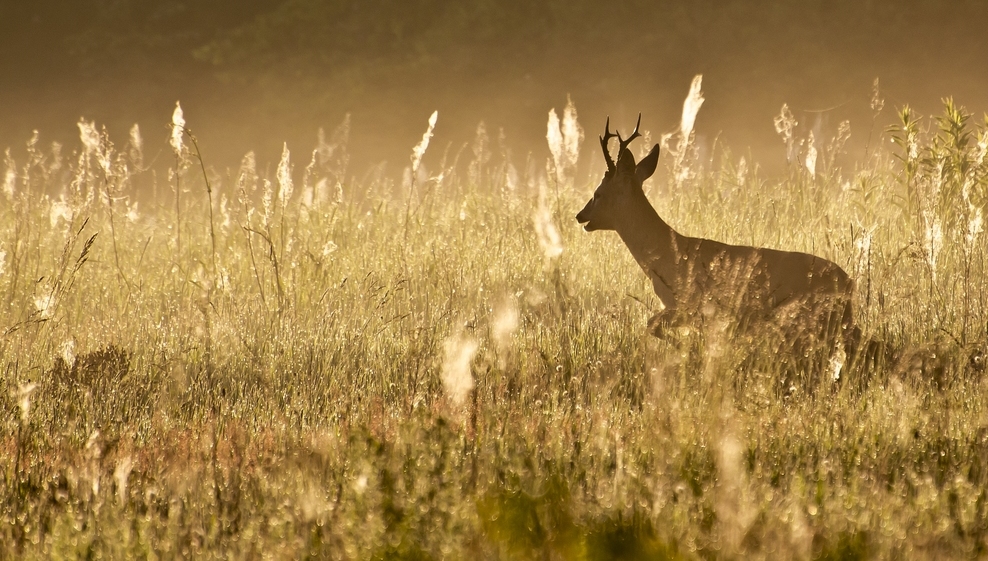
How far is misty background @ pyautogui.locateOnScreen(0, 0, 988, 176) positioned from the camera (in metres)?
38.5

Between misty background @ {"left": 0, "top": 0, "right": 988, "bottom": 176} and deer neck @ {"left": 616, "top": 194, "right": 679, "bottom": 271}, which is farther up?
misty background @ {"left": 0, "top": 0, "right": 988, "bottom": 176}

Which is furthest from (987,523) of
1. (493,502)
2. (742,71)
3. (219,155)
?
(742,71)

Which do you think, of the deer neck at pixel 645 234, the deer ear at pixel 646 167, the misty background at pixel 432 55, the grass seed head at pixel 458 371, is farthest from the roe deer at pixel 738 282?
the misty background at pixel 432 55

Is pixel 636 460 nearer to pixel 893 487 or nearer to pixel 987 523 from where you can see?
pixel 893 487

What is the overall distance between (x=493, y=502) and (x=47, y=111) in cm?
4007

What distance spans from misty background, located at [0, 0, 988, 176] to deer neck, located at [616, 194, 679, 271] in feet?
97.0

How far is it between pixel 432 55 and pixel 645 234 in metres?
36.8

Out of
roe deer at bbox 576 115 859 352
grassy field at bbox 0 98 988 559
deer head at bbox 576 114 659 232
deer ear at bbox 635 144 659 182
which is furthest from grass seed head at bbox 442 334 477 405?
deer ear at bbox 635 144 659 182

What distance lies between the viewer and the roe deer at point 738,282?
612 cm

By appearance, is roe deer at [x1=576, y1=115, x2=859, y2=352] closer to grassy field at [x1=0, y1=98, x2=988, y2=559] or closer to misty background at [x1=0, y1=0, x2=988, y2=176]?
grassy field at [x1=0, y1=98, x2=988, y2=559]

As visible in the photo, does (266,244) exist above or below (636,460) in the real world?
above

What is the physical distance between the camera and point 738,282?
6.27 m

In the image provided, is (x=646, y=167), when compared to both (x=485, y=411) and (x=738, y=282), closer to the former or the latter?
(x=738, y=282)

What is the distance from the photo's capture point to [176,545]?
3.65m
